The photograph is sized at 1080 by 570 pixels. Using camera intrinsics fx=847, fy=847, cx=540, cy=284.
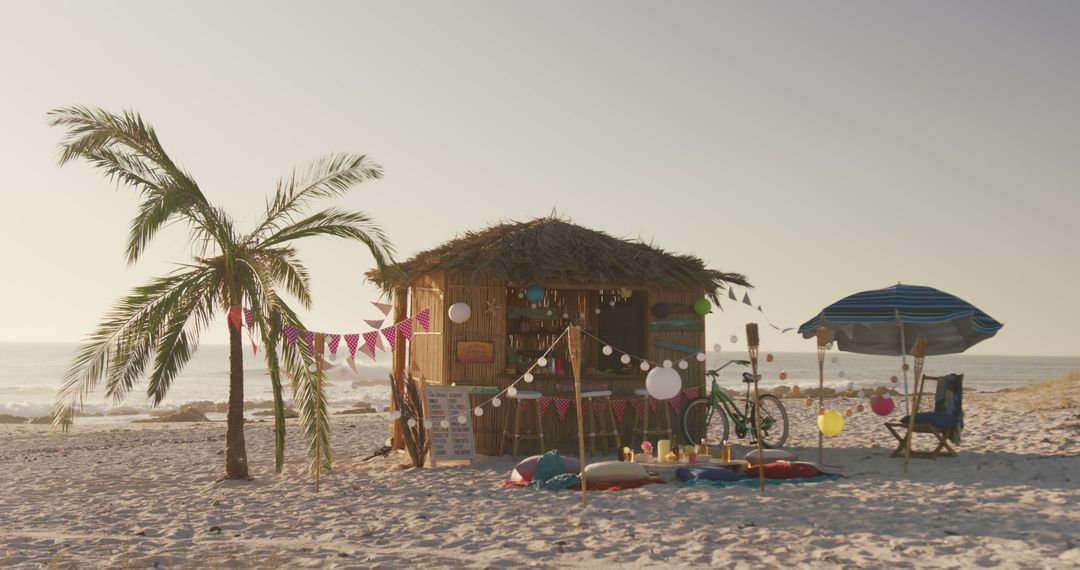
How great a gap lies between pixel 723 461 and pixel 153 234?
6.95 metres

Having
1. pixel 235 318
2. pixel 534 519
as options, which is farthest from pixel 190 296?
pixel 534 519

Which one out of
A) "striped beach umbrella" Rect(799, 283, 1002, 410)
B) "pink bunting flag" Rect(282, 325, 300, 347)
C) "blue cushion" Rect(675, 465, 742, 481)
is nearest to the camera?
"blue cushion" Rect(675, 465, 742, 481)

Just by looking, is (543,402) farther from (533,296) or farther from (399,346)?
(399,346)

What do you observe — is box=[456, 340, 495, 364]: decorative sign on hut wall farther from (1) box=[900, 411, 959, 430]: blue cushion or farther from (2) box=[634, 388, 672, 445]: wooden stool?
(1) box=[900, 411, 959, 430]: blue cushion

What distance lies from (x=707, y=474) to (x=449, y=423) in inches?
138

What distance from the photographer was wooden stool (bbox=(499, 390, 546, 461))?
35.3ft

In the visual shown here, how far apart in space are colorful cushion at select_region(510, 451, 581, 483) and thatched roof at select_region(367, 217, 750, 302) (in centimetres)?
257

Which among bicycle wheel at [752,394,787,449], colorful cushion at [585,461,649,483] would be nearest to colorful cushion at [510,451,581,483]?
colorful cushion at [585,461,649,483]

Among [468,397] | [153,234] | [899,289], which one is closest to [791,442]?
[899,289]

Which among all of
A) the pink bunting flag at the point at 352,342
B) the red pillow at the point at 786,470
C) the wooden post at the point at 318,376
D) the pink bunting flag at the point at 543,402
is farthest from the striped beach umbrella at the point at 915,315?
the wooden post at the point at 318,376

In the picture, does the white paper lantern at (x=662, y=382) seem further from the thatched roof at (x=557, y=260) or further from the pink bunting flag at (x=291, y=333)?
the pink bunting flag at (x=291, y=333)

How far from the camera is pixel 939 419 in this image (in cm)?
1024

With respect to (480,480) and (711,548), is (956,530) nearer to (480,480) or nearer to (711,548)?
(711,548)

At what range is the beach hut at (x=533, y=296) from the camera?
10.9 m
